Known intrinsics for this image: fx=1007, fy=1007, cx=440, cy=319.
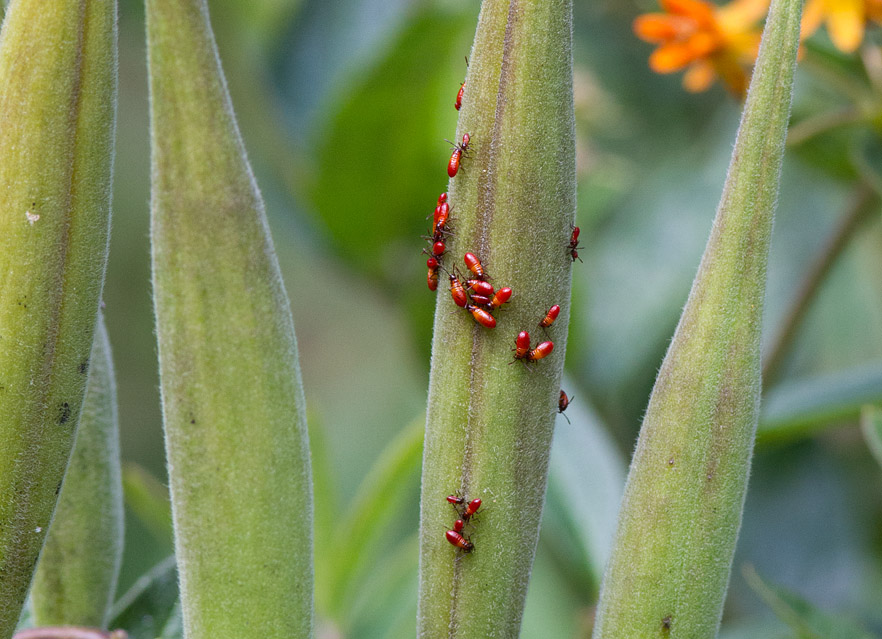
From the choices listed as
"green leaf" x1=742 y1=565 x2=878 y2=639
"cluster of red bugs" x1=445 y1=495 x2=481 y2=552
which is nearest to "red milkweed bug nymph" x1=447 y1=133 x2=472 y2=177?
"cluster of red bugs" x1=445 y1=495 x2=481 y2=552

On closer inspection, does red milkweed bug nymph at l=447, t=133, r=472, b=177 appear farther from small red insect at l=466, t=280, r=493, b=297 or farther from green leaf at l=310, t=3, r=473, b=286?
green leaf at l=310, t=3, r=473, b=286

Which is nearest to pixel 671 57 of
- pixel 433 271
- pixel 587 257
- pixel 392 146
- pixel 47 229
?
pixel 433 271

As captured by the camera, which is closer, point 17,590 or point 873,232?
point 17,590

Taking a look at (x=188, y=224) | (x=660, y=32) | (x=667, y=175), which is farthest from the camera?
(x=667, y=175)

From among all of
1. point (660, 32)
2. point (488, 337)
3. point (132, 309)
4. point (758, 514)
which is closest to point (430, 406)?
point (488, 337)

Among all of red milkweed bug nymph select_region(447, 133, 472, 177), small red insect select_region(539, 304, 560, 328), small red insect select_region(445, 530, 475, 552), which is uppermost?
red milkweed bug nymph select_region(447, 133, 472, 177)

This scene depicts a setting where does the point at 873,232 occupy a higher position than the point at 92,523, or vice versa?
the point at 873,232

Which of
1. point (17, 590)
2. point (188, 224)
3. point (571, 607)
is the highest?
point (188, 224)

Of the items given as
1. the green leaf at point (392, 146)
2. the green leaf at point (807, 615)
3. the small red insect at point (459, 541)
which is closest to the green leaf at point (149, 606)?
the small red insect at point (459, 541)

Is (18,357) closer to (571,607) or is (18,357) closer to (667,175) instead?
(571,607)
